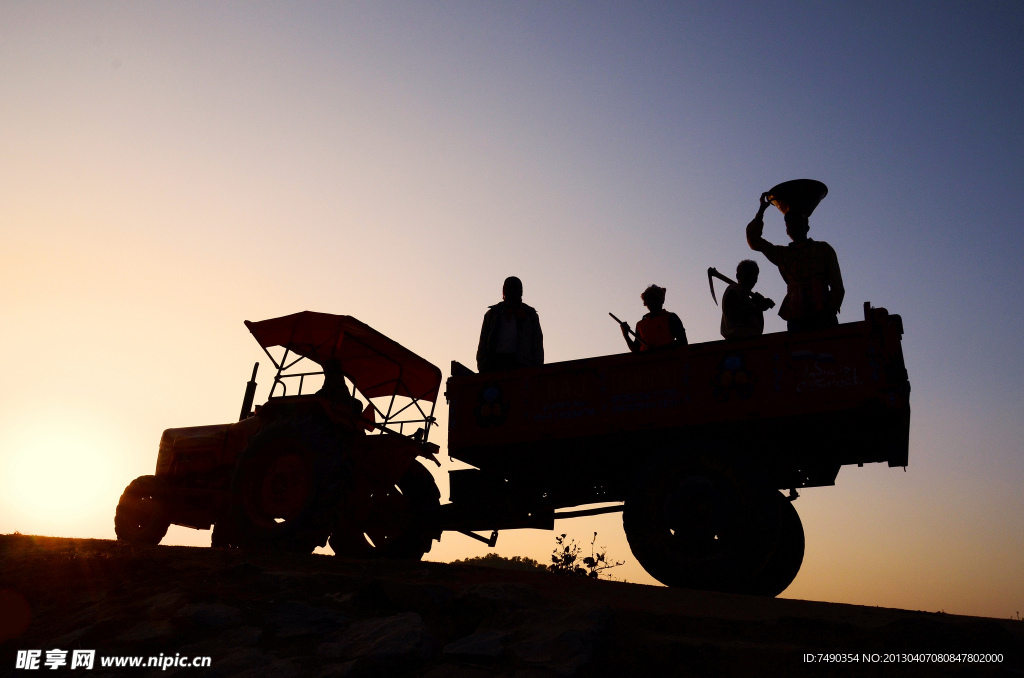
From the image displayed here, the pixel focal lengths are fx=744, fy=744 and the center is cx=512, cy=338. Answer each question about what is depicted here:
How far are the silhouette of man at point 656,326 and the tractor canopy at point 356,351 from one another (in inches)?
122

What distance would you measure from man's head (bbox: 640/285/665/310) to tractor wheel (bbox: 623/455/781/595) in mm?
1769

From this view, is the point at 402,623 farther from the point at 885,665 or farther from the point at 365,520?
the point at 365,520

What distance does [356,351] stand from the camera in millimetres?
9477

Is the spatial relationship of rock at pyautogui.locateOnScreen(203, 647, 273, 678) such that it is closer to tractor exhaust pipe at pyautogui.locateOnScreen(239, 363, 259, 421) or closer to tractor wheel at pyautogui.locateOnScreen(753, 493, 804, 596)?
tractor wheel at pyautogui.locateOnScreen(753, 493, 804, 596)

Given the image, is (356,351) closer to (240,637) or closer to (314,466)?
(314,466)

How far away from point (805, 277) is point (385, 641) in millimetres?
4590

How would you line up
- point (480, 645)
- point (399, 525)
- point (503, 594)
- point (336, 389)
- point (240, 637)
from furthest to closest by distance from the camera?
point (336, 389)
point (399, 525)
point (503, 594)
point (240, 637)
point (480, 645)

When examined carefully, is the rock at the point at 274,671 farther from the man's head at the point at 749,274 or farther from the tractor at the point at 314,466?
the man's head at the point at 749,274

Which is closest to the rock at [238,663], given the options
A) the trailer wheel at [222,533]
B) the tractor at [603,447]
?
the tractor at [603,447]

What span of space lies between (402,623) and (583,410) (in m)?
2.69

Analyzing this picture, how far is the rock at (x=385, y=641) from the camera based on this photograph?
4.24 m

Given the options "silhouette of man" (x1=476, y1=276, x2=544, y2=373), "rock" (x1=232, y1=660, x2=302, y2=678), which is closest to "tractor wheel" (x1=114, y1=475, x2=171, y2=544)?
"silhouette of man" (x1=476, y1=276, x2=544, y2=373)

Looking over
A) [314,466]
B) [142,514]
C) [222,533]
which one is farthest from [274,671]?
[142,514]

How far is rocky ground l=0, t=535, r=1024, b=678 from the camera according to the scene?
13.4 ft
